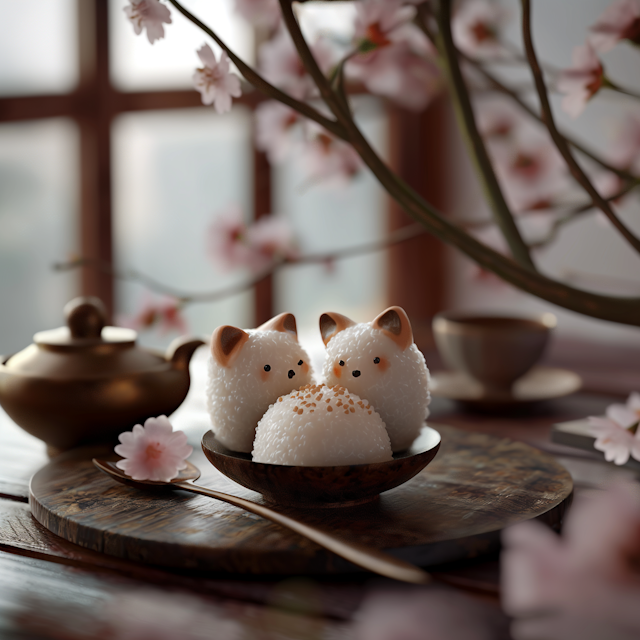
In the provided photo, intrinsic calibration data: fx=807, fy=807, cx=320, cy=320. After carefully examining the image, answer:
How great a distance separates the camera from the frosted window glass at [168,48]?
1905 millimetres

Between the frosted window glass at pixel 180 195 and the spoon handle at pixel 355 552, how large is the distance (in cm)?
161

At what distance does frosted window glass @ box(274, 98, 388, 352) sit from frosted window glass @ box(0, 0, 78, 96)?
0.75 m

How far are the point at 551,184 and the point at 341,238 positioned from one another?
1471 millimetres

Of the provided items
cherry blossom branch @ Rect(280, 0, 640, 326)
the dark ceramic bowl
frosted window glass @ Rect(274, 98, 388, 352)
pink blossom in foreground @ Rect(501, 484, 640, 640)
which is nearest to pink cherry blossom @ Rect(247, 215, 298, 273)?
cherry blossom branch @ Rect(280, 0, 640, 326)

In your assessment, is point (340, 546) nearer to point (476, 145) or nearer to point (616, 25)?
point (476, 145)

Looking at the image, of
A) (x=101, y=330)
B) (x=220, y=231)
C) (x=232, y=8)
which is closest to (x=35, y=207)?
(x=220, y=231)

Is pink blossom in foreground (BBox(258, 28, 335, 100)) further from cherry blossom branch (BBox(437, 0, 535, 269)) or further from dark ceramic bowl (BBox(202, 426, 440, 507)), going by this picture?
dark ceramic bowl (BBox(202, 426, 440, 507))

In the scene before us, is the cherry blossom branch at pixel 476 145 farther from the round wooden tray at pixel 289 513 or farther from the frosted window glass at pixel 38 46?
the frosted window glass at pixel 38 46

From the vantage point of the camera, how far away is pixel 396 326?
0.53 metres

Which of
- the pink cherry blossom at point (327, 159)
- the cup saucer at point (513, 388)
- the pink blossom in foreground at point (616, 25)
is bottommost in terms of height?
the cup saucer at point (513, 388)

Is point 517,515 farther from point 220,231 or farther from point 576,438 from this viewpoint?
point 220,231

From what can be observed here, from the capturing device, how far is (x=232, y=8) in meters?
0.83

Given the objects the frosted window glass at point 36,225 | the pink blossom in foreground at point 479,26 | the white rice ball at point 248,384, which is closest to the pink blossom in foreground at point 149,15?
the white rice ball at point 248,384

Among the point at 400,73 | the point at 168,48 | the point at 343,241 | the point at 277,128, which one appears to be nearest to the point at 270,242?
the point at 277,128
